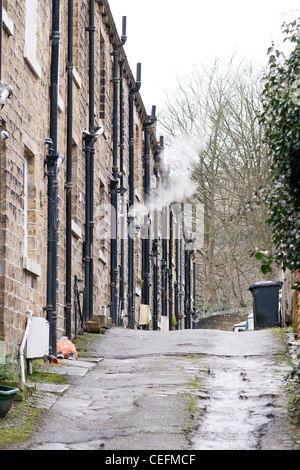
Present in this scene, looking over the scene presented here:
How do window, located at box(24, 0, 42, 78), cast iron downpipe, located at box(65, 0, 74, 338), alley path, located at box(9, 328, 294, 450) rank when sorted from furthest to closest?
cast iron downpipe, located at box(65, 0, 74, 338), window, located at box(24, 0, 42, 78), alley path, located at box(9, 328, 294, 450)

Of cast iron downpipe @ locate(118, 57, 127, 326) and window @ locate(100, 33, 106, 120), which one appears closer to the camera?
window @ locate(100, 33, 106, 120)

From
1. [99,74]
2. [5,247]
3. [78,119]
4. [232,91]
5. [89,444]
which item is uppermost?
[232,91]

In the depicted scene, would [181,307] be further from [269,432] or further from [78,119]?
[269,432]

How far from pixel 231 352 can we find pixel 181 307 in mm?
23042

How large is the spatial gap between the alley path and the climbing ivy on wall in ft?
5.21

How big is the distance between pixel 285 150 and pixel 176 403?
287cm

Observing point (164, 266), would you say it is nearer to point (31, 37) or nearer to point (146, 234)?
point (146, 234)

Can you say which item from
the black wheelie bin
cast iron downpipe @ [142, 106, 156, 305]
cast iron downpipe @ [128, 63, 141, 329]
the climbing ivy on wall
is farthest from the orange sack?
cast iron downpipe @ [142, 106, 156, 305]

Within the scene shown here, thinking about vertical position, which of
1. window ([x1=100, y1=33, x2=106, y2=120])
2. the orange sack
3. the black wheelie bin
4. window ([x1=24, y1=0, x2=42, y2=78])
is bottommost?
the orange sack

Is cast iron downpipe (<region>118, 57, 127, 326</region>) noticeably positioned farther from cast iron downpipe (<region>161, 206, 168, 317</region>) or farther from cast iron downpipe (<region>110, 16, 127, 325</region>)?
cast iron downpipe (<region>161, 206, 168, 317</region>)

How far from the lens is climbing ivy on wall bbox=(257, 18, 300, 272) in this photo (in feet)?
25.7

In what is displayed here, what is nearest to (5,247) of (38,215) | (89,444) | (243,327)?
(38,215)

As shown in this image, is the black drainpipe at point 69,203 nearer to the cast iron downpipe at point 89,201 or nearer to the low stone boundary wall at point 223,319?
the cast iron downpipe at point 89,201

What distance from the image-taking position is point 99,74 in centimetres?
1995
